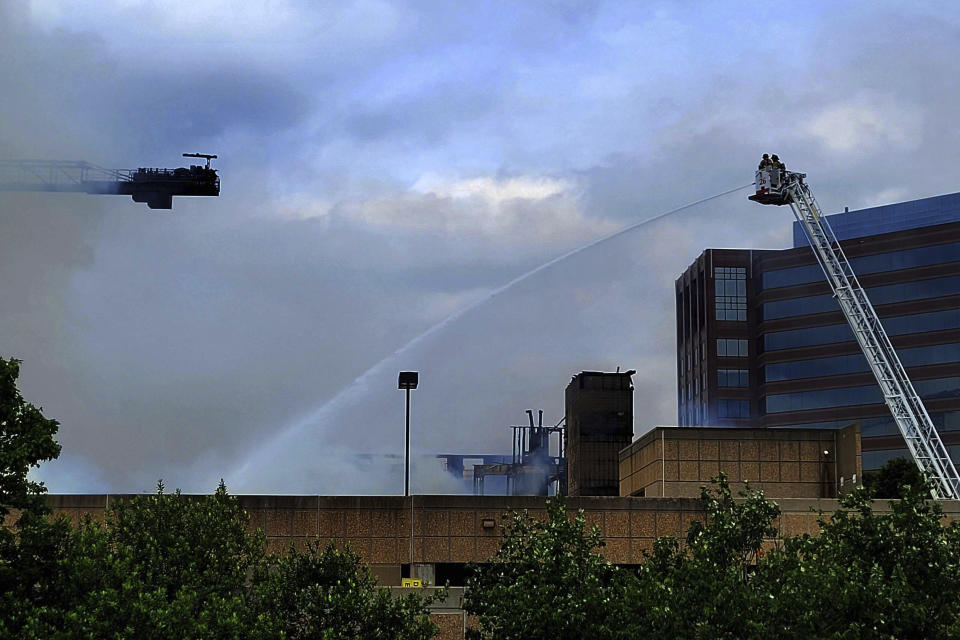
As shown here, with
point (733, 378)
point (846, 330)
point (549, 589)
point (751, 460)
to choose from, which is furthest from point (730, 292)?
point (549, 589)

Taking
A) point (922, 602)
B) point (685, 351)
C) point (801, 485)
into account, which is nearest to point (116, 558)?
point (922, 602)

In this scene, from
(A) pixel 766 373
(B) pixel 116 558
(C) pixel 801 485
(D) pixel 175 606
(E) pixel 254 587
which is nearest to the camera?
(D) pixel 175 606

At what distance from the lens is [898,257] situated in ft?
504

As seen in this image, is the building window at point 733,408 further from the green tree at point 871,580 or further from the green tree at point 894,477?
the green tree at point 871,580

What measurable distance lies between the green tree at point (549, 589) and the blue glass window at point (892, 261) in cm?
12119

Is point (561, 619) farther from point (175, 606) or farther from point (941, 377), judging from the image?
point (941, 377)

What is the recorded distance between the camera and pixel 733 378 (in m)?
172

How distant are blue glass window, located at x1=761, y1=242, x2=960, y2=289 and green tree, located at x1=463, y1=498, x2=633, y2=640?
12119 cm

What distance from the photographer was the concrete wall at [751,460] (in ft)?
230

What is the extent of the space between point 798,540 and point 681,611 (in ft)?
15.9

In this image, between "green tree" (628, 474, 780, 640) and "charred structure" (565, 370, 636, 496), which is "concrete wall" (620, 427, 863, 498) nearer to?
"green tree" (628, 474, 780, 640)

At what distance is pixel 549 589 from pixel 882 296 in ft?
412

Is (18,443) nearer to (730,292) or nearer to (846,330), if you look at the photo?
(846,330)

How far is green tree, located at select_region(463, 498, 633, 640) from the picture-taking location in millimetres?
37219
